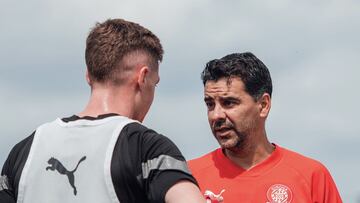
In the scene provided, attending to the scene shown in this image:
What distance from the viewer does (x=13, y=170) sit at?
5078mm

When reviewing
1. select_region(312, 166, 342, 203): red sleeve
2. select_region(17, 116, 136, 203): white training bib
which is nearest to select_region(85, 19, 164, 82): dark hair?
select_region(17, 116, 136, 203): white training bib

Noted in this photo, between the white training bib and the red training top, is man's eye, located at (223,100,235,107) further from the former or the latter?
the white training bib

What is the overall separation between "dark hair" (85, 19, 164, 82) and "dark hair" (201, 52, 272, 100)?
9.52 feet

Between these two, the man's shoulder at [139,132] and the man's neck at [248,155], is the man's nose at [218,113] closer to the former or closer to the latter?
the man's neck at [248,155]

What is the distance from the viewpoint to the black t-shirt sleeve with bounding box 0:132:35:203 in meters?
5.05

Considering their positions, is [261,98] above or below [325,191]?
above

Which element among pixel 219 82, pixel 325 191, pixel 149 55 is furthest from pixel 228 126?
pixel 149 55

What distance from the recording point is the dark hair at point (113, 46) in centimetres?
504

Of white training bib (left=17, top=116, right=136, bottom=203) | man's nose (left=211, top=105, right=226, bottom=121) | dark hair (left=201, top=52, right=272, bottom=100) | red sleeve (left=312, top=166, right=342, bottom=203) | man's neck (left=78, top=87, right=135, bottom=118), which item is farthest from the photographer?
dark hair (left=201, top=52, right=272, bottom=100)

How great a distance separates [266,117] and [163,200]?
366 centimetres

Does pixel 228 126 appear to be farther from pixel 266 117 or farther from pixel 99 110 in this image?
pixel 99 110

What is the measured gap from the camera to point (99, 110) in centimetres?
501

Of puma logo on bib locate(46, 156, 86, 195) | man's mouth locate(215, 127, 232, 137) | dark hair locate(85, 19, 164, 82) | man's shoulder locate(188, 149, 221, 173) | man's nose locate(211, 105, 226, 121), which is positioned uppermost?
dark hair locate(85, 19, 164, 82)

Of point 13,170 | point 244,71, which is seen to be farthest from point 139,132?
point 244,71
